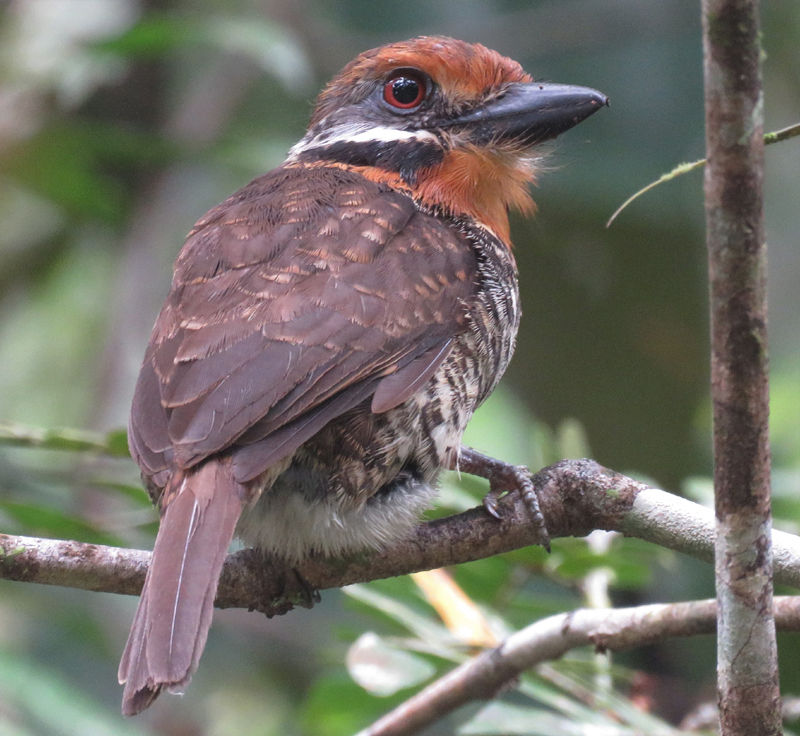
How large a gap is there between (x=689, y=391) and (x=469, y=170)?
6.77ft

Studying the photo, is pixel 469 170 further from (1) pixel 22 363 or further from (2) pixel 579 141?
(1) pixel 22 363

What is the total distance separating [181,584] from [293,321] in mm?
502

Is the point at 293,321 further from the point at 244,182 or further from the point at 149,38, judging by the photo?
the point at 244,182

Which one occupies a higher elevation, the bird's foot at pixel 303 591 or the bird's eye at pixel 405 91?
the bird's eye at pixel 405 91

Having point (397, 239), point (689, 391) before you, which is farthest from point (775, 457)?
point (397, 239)

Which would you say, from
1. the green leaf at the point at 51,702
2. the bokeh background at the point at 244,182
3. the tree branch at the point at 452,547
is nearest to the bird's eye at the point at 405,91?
the bokeh background at the point at 244,182

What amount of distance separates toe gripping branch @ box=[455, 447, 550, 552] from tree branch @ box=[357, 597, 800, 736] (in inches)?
5.9

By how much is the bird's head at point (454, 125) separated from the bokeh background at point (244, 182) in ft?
2.47

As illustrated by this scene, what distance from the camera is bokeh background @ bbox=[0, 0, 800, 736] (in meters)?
3.52

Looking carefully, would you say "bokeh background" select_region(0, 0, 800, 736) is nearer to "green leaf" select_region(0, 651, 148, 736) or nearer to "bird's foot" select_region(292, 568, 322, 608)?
"green leaf" select_region(0, 651, 148, 736)

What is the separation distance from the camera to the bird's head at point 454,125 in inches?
96.2

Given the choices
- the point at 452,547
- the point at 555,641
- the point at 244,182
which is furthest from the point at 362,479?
the point at 244,182

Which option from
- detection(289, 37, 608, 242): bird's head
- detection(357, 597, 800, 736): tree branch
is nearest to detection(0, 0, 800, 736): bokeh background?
detection(289, 37, 608, 242): bird's head

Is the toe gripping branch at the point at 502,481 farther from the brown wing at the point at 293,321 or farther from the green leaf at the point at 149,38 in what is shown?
the green leaf at the point at 149,38
